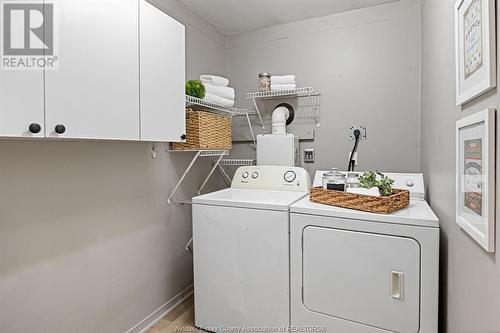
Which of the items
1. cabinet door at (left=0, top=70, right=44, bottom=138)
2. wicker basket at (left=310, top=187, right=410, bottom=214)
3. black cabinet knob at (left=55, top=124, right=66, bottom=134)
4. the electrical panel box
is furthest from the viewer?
the electrical panel box

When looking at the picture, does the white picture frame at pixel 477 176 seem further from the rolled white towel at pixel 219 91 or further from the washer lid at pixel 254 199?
the rolled white towel at pixel 219 91

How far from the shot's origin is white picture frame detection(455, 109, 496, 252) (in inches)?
30.2

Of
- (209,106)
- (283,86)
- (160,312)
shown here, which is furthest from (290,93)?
(160,312)

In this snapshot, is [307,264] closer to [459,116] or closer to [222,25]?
[459,116]

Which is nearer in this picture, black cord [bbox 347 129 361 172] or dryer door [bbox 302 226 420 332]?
dryer door [bbox 302 226 420 332]

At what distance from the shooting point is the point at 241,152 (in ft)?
9.86

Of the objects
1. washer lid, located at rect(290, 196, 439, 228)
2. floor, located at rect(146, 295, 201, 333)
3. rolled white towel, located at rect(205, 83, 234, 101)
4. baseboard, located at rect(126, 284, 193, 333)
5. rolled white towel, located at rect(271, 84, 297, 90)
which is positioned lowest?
floor, located at rect(146, 295, 201, 333)

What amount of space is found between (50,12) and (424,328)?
7.04ft

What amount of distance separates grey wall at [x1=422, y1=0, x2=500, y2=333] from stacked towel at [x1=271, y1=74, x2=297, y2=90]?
3.34 ft

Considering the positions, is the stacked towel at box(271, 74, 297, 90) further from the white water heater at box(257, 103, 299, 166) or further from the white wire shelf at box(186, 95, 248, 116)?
the white wire shelf at box(186, 95, 248, 116)

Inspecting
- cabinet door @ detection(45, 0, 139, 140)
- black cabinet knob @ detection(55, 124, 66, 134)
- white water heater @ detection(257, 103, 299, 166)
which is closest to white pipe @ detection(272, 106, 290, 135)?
white water heater @ detection(257, 103, 299, 166)

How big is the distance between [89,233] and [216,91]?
133cm

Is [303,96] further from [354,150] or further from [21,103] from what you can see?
[21,103]

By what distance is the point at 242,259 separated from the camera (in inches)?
73.7
